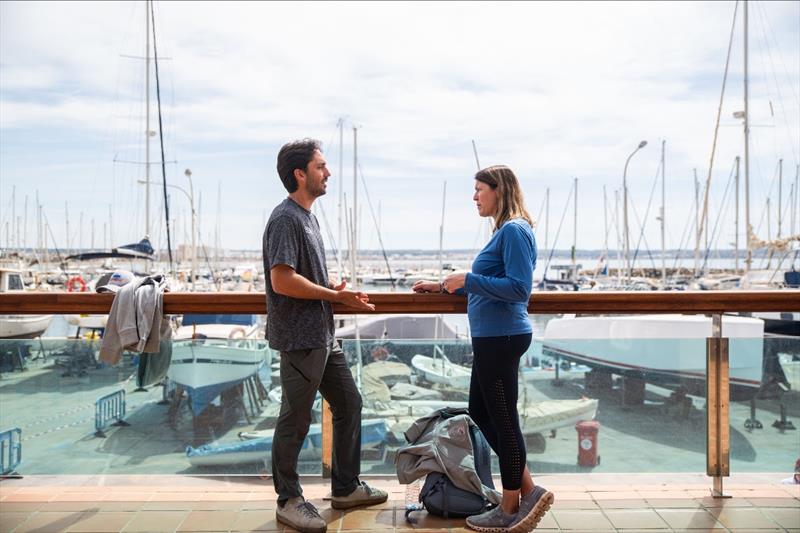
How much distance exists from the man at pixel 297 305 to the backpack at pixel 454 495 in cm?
45

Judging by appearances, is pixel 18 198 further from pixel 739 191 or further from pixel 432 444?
pixel 432 444

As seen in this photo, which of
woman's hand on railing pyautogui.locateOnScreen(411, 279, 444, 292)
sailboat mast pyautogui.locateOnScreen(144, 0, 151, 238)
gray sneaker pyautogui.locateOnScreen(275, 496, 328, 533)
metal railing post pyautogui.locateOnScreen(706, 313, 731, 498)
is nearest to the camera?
gray sneaker pyautogui.locateOnScreen(275, 496, 328, 533)

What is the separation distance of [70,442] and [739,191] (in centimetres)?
3246

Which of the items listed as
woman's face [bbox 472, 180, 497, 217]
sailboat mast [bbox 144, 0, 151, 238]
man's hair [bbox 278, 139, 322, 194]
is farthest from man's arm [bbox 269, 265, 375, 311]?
sailboat mast [bbox 144, 0, 151, 238]

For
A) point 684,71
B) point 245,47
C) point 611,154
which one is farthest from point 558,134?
point 245,47

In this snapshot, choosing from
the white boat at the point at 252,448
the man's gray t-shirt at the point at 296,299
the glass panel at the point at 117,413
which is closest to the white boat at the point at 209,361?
the glass panel at the point at 117,413

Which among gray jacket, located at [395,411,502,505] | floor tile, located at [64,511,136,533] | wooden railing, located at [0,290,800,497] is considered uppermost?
wooden railing, located at [0,290,800,497]

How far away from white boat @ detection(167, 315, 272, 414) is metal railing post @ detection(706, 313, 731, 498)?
80.2 inches

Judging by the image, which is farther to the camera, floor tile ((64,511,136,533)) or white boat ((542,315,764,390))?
white boat ((542,315,764,390))

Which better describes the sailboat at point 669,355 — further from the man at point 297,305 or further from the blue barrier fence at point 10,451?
the blue barrier fence at point 10,451

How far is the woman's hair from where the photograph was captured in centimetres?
278

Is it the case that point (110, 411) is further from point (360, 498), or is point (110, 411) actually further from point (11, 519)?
point (360, 498)

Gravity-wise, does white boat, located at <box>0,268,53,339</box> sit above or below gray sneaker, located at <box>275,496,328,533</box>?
above

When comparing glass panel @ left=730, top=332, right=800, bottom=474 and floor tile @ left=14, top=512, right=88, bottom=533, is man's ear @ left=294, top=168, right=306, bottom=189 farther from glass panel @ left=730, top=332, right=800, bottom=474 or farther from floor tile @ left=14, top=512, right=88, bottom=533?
glass panel @ left=730, top=332, right=800, bottom=474
